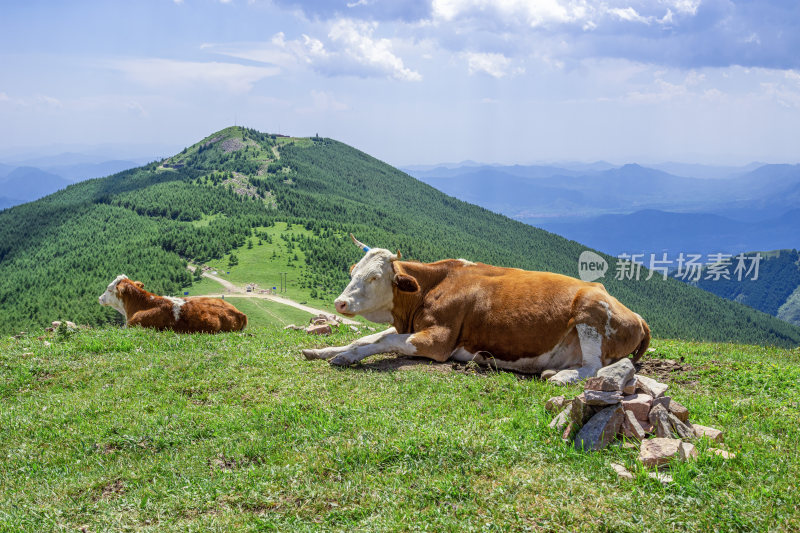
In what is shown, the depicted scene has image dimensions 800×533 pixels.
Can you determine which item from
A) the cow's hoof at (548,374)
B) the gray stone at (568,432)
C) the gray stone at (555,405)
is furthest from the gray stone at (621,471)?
the cow's hoof at (548,374)

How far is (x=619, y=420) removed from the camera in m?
6.31

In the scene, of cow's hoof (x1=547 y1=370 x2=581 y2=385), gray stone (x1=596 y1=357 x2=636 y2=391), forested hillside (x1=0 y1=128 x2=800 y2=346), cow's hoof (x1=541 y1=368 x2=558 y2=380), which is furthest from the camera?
forested hillside (x1=0 y1=128 x2=800 y2=346)

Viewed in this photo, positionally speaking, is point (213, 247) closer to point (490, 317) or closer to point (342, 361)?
point (342, 361)

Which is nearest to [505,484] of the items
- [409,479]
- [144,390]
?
[409,479]

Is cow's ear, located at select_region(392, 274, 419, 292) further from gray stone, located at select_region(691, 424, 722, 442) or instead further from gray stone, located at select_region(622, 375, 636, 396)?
gray stone, located at select_region(691, 424, 722, 442)

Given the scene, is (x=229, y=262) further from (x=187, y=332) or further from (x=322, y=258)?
(x=187, y=332)

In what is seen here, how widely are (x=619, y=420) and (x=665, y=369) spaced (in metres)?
5.27

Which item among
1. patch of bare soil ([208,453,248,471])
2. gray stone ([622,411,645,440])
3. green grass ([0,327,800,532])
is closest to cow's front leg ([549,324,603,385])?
green grass ([0,327,800,532])

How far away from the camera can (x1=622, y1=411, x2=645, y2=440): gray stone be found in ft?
20.4

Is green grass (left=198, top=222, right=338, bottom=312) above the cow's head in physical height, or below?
below

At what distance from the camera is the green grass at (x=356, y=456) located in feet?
16.9

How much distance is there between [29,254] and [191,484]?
151519mm

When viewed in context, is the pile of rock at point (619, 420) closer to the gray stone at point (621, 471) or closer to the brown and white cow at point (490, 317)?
the gray stone at point (621, 471)

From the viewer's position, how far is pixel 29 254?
131750 millimetres
